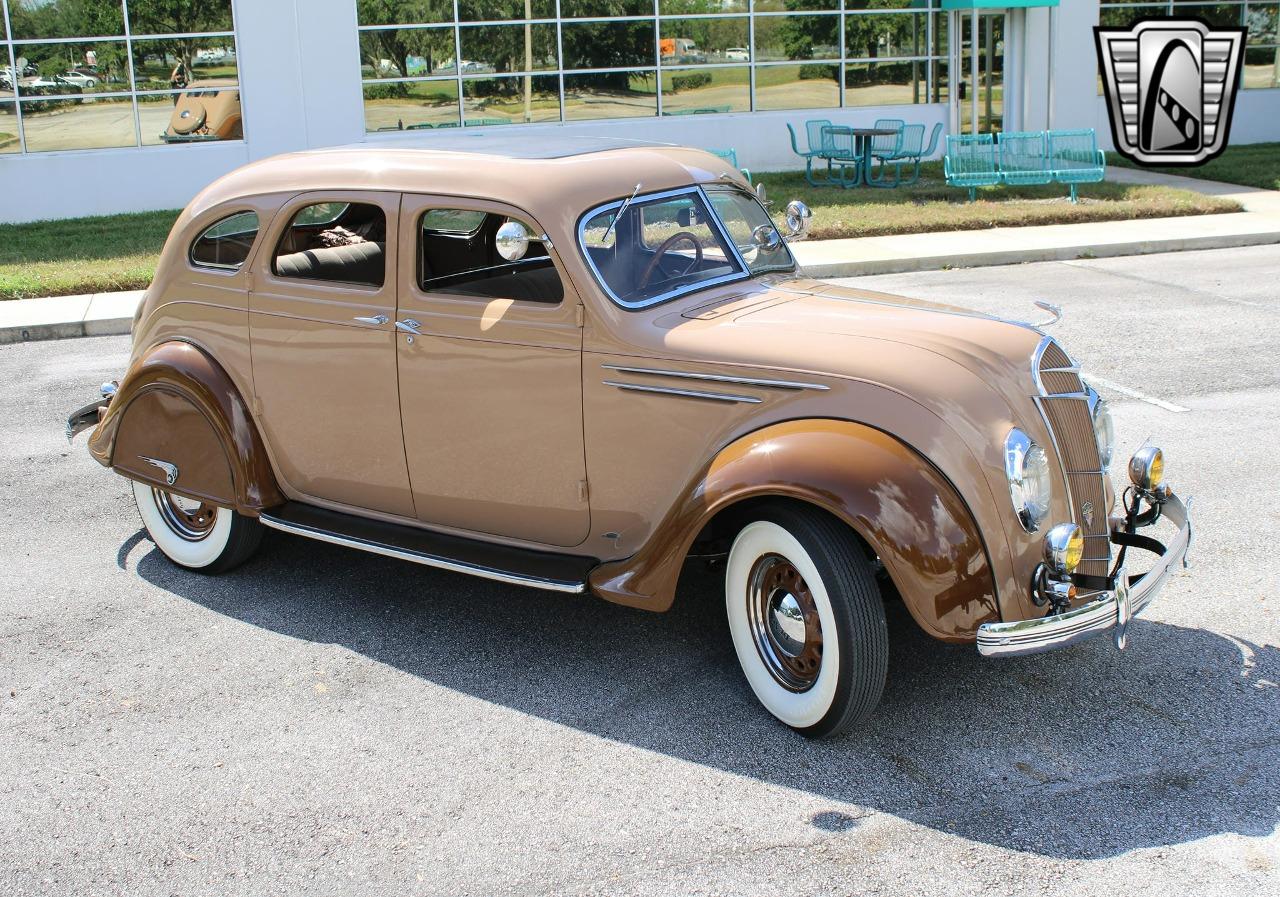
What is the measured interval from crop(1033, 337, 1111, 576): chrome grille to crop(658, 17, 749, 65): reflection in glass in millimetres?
17013

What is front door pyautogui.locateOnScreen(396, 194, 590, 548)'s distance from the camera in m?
4.86

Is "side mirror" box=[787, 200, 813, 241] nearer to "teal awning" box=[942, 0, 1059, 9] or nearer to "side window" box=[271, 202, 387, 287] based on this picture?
"side window" box=[271, 202, 387, 287]

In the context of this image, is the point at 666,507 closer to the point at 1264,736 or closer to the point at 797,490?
the point at 797,490

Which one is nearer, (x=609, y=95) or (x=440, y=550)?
(x=440, y=550)

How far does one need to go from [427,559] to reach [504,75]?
16.2 meters

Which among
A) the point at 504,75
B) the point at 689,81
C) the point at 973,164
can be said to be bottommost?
the point at 973,164

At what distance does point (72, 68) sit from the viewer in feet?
59.2

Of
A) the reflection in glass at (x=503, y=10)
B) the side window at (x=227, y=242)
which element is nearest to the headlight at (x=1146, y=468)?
the side window at (x=227, y=242)

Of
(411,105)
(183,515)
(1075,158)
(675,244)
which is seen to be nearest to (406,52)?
(411,105)

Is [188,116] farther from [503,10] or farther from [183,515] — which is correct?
[183,515]

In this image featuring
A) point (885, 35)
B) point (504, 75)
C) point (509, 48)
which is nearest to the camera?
point (509, 48)

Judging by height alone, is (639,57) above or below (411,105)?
above

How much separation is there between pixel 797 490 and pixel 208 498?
2851 mm

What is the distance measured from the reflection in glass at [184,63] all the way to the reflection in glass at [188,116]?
0.46 ft
